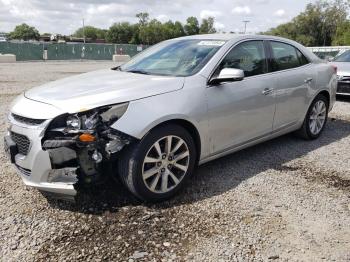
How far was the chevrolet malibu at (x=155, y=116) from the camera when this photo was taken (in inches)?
122

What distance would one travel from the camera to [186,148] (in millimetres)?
3604

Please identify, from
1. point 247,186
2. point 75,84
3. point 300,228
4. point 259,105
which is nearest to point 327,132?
point 259,105

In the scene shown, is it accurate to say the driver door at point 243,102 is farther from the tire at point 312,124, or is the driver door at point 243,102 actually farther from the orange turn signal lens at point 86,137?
the orange turn signal lens at point 86,137

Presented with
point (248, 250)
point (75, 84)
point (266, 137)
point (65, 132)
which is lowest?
point (248, 250)

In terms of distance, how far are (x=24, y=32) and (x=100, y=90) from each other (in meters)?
152

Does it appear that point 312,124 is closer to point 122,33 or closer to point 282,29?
point 282,29

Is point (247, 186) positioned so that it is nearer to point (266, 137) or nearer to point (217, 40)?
point (266, 137)

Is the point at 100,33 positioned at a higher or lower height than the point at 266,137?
higher

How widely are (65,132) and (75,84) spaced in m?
0.81

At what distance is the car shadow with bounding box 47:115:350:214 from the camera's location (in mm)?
3482

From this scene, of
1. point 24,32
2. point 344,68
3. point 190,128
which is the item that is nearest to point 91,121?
point 190,128

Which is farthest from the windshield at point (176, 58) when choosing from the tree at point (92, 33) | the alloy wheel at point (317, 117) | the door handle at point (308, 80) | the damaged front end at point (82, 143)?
the tree at point (92, 33)

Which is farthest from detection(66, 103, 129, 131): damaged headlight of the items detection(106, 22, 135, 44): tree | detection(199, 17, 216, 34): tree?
detection(106, 22, 135, 44): tree

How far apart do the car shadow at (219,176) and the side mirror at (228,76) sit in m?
1.12
